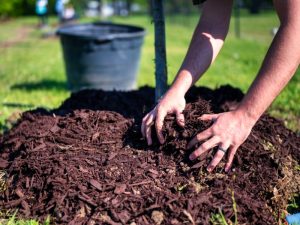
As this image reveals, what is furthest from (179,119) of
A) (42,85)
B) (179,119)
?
(42,85)

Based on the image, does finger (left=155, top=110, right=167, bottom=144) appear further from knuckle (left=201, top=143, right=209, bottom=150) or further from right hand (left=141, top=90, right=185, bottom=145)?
knuckle (left=201, top=143, right=209, bottom=150)

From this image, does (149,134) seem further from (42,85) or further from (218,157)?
(42,85)

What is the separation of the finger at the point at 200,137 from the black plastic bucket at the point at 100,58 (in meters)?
4.11

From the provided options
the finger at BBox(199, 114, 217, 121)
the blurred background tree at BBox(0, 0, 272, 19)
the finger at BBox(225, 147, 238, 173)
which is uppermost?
the finger at BBox(199, 114, 217, 121)

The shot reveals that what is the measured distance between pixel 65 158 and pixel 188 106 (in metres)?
0.85

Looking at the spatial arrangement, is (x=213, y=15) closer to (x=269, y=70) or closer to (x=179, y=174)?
(x=269, y=70)

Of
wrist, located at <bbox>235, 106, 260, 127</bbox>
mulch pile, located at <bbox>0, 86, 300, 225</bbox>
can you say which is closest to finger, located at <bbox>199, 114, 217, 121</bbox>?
mulch pile, located at <bbox>0, 86, 300, 225</bbox>

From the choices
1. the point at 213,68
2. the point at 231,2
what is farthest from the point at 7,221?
the point at 213,68

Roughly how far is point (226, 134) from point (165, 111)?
0.44 metres

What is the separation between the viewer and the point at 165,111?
104 inches

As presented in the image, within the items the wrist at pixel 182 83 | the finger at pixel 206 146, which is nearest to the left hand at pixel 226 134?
the finger at pixel 206 146

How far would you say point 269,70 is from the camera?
227cm

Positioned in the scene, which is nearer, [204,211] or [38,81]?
[204,211]

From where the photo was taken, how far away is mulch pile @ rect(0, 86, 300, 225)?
2359mm
